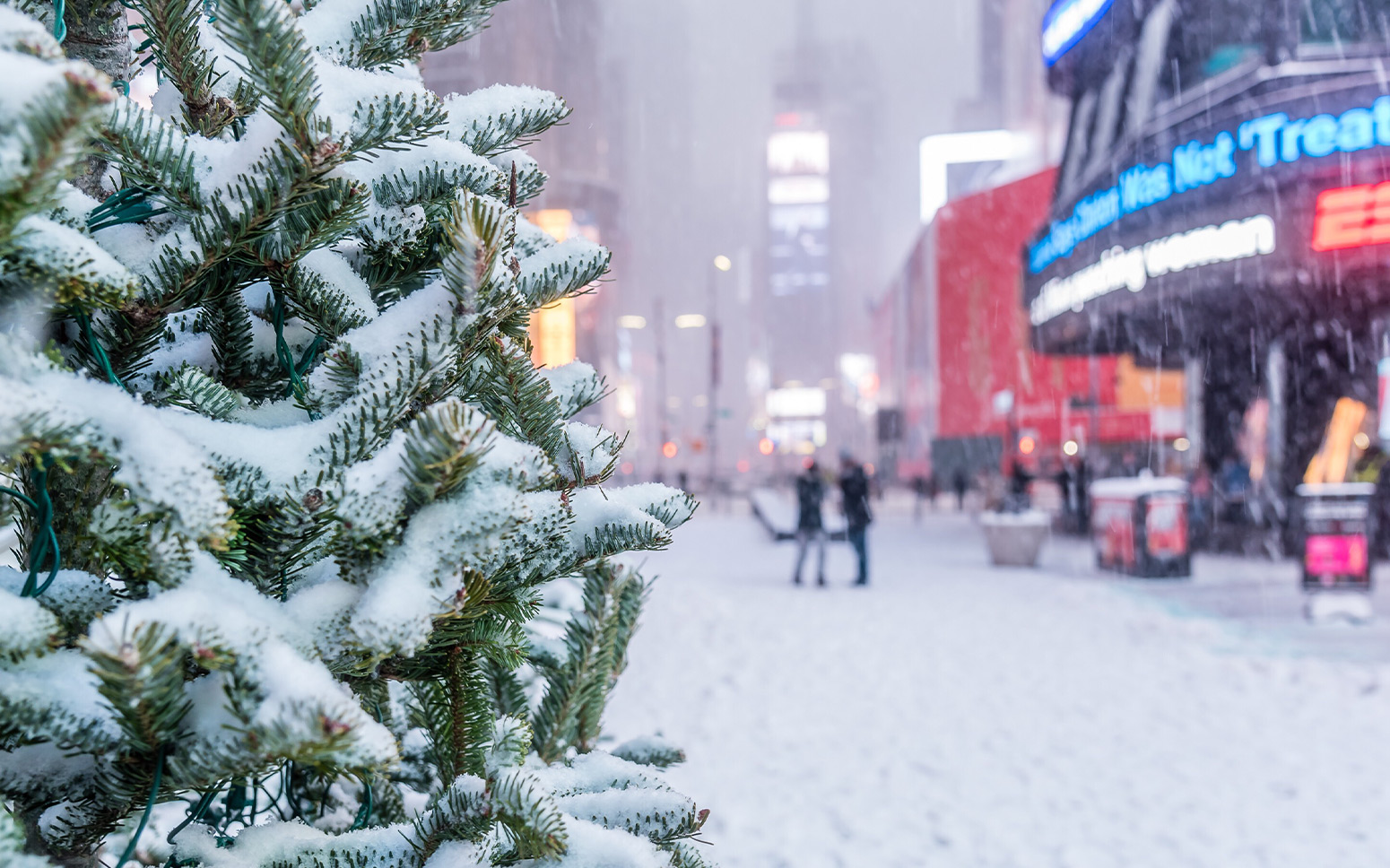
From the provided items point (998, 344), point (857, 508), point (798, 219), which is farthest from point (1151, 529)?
point (798, 219)

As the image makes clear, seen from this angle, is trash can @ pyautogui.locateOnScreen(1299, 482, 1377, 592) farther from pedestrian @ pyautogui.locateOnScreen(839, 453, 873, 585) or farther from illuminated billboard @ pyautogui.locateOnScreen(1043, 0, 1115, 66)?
illuminated billboard @ pyautogui.locateOnScreen(1043, 0, 1115, 66)

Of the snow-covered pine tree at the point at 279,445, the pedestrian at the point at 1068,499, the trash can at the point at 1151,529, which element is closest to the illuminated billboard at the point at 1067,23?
the pedestrian at the point at 1068,499

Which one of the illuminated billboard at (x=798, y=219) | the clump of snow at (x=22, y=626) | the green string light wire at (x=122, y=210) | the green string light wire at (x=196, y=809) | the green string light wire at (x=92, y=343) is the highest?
the illuminated billboard at (x=798, y=219)

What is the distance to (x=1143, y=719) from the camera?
582 cm

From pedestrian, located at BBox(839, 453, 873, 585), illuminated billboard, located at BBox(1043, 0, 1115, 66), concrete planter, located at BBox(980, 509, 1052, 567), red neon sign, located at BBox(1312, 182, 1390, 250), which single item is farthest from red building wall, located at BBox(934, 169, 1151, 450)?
pedestrian, located at BBox(839, 453, 873, 585)

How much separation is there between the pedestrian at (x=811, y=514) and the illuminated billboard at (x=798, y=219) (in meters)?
135

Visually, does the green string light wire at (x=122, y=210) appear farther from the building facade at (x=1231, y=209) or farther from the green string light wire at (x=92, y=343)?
the building facade at (x=1231, y=209)

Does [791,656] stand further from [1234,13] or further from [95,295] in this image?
[1234,13]

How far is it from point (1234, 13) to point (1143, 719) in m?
15.4

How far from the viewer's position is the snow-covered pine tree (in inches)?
29.8

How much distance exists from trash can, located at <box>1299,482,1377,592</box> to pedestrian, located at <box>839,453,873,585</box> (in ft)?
16.2

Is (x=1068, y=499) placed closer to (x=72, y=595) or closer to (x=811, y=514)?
(x=811, y=514)

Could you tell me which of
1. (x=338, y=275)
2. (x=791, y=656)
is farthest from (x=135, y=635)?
(x=791, y=656)

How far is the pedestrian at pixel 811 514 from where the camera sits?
12091 millimetres
